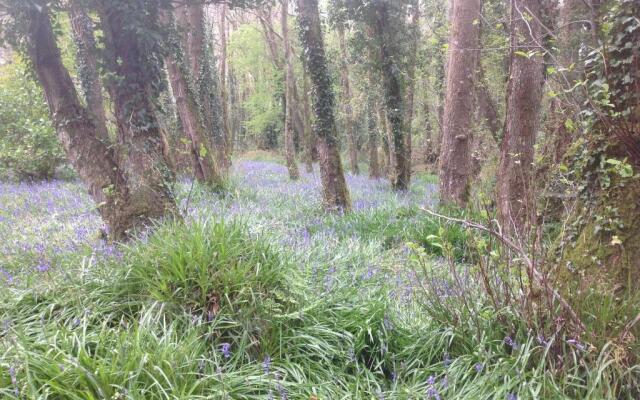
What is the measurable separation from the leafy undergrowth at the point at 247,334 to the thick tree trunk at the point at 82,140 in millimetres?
1078

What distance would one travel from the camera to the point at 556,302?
9.26ft

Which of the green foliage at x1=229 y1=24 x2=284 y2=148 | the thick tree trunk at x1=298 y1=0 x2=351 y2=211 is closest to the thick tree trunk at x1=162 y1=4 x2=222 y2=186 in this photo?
the thick tree trunk at x1=298 y1=0 x2=351 y2=211

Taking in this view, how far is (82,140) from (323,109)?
4.65 m

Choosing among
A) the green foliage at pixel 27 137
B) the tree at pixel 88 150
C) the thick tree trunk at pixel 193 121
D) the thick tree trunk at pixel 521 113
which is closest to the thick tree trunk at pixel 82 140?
the tree at pixel 88 150

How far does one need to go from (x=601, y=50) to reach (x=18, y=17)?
558 centimetres

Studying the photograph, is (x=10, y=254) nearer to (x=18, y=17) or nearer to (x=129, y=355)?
(x=18, y=17)

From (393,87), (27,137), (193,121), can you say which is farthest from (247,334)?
(27,137)

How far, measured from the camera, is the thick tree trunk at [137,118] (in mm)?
5254

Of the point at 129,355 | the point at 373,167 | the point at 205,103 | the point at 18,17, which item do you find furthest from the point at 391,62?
the point at 129,355

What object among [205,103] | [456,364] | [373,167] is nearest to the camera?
[456,364]

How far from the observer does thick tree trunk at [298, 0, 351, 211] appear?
8.27m

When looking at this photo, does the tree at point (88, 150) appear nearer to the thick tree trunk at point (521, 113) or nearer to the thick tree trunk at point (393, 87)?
the thick tree trunk at point (521, 113)

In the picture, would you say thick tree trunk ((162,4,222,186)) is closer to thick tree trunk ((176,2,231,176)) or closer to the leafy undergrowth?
thick tree trunk ((176,2,231,176))

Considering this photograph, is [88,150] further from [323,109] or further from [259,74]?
[259,74]
